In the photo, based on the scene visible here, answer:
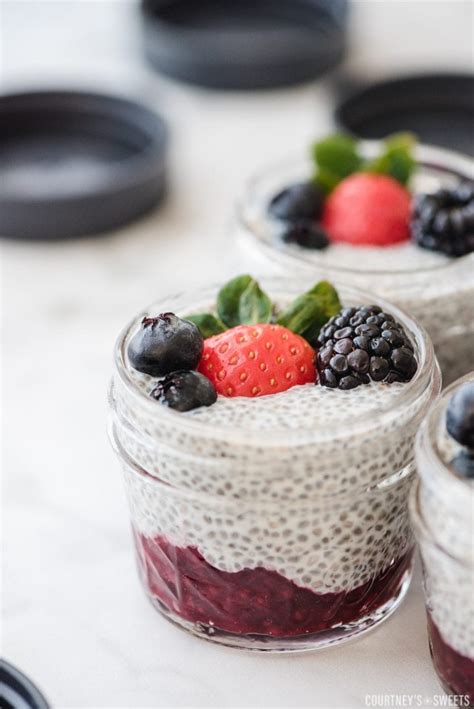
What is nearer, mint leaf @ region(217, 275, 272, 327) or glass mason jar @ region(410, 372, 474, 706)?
glass mason jar @ region(410, 372, 474, 706)

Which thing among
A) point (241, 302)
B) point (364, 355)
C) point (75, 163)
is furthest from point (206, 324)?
point (75, 163)

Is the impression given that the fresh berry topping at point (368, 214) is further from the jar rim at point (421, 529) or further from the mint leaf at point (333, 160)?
the jar rim at point (421, 529)

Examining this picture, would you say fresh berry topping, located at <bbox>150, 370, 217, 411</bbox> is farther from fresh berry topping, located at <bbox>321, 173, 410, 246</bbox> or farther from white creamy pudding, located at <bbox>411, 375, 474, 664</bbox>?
fresh berry topping, located at <bbox>321, 173, 410, 246</bbox>

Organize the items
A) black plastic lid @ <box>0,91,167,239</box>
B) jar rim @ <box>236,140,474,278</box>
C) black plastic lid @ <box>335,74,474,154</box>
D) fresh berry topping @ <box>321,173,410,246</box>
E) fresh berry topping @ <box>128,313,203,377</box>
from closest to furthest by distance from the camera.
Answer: fresh berry topping @ <box>128,313,203,377</box> < jar rim @ <box>236,140,474,278</box> < fresh berry topping @ <box>321,173,410,246</box> < black plastic lid @ <box>0,91,167,239</box> < black plastic lid @ <box>335,74,474,154</box>

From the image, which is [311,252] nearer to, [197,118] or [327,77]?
[197,118]

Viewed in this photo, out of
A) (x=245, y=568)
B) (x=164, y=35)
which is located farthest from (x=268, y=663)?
(x=164, y=35)

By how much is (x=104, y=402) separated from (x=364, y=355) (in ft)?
1.47

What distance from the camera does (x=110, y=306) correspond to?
1.33m

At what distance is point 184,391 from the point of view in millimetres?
756

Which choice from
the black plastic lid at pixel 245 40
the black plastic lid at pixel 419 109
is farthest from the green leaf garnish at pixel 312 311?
the black plastic lid at pixel 245 40

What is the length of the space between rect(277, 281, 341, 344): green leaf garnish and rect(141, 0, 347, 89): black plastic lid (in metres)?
0.97

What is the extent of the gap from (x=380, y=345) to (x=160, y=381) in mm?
174

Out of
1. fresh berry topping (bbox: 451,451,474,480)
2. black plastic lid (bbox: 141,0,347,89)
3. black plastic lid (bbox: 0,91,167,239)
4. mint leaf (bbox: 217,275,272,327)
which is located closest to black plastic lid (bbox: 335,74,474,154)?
black plastic lid (bbox: 141,0,347,89)

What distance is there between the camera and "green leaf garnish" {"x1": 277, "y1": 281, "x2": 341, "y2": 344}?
86 centimetres
